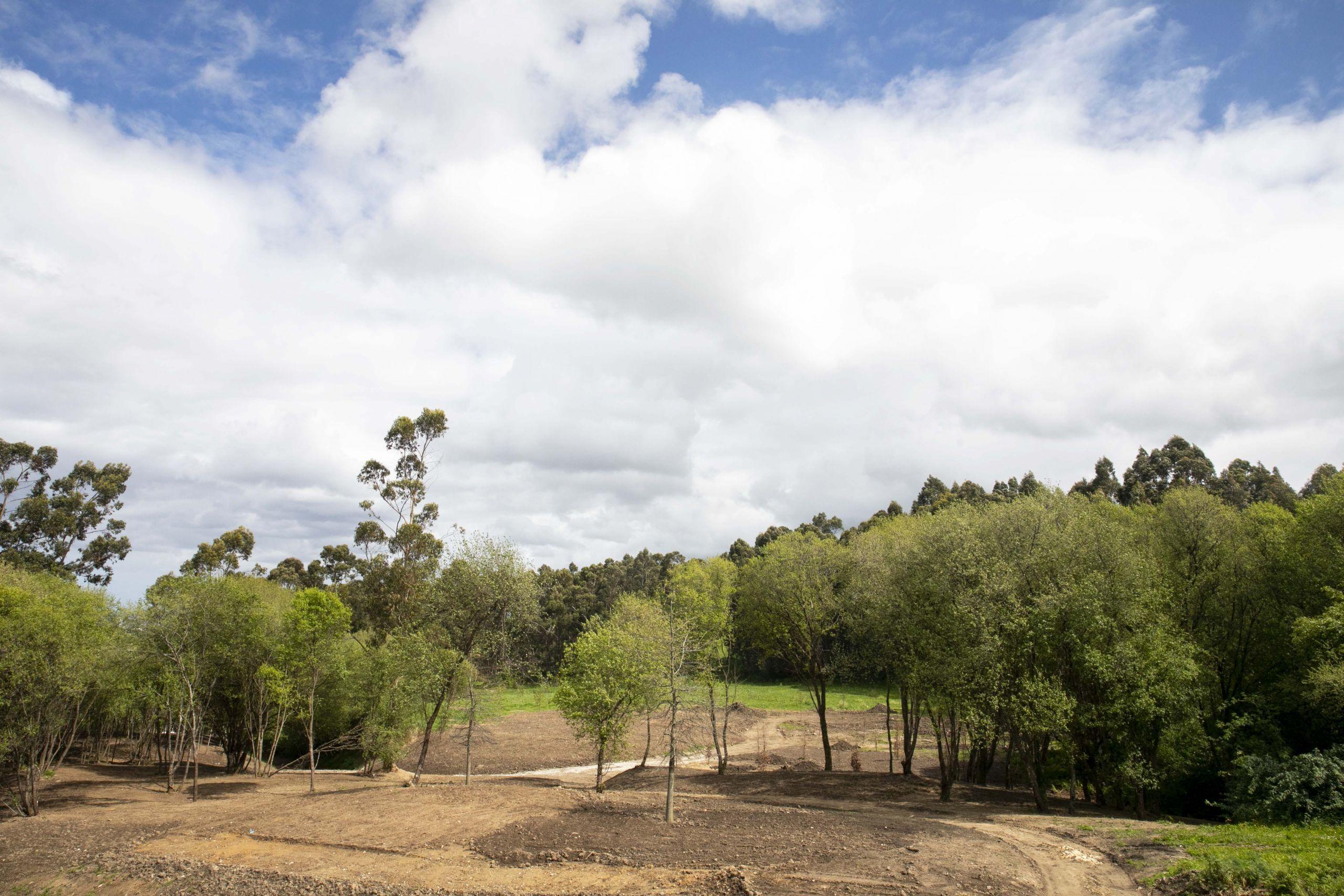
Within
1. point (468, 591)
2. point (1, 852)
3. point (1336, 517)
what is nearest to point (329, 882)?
point (1, 852)

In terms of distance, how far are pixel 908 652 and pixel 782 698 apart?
50413 millimetres

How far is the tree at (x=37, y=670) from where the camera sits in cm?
2681

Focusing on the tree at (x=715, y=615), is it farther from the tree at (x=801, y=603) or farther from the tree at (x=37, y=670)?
the tree at (x=37, y=670)

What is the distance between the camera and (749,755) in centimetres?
4750

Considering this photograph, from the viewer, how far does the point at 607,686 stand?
105 ft

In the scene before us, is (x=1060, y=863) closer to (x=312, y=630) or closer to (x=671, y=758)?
(x=671, y=758)

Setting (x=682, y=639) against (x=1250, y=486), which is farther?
(x=1250, y=486)

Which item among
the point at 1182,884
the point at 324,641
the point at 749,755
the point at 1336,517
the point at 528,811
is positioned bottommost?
the point at 749,755

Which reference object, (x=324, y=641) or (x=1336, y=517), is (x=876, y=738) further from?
(x=324, y=641)

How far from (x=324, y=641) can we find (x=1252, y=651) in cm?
4735

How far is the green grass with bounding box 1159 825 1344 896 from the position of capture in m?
14.4

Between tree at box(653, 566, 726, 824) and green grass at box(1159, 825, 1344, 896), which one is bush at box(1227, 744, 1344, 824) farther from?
tree at box(653, 566, 726, 824)

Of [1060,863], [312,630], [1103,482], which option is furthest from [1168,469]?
[312,630]

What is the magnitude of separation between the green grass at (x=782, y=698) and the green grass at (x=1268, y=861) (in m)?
52.2
